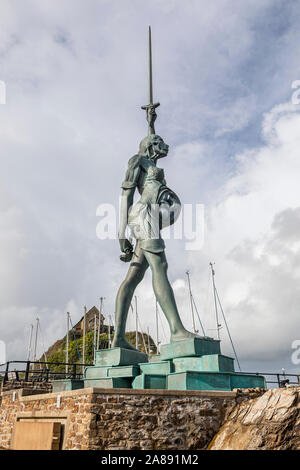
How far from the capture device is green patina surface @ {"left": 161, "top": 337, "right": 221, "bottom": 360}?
25.2ft

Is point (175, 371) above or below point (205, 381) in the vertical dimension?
above

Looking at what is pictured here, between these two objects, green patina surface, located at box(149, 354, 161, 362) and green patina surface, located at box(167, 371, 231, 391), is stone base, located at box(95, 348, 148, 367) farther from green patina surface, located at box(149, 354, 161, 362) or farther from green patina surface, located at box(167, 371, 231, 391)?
green patina surface, located at box(167, 371, 231, 391)

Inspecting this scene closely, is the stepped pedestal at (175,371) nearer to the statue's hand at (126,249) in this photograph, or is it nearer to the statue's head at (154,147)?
the statue's hand at (126,249)

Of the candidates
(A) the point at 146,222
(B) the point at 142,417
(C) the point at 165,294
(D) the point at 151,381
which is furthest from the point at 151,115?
(B) the point at 142,417

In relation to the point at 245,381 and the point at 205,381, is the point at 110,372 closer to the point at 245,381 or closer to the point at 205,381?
the point at 205,381

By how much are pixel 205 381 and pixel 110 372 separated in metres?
2.02

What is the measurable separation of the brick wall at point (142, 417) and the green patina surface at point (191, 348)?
33.7 inches

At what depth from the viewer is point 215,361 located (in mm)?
7402

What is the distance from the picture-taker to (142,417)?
21.8 feet

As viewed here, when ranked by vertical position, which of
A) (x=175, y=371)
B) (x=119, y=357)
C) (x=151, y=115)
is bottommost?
(x=175, y=371)

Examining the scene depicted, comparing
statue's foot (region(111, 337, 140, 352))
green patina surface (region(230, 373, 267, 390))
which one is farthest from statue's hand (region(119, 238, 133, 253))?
green patina surface (region(230, 373, 267, 390))

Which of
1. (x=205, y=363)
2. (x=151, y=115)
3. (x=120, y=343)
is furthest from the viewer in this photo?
(x=151, y=115)

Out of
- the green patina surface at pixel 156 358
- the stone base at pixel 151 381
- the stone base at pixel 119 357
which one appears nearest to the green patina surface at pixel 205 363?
the stone base at pixel 151 381
